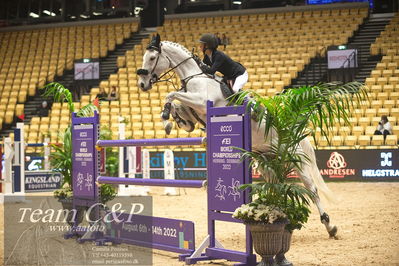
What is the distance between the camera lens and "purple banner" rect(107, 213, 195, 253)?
5.18m

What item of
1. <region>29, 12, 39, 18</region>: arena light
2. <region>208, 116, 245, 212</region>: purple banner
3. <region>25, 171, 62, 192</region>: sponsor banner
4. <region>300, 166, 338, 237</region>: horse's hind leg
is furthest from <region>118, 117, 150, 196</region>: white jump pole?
<region>29, 12, 39, 18</region>: arena light

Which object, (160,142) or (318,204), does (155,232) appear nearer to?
(160,142)

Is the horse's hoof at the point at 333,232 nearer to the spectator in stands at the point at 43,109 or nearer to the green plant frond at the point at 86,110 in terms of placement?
the green plant frond at the point at 86,110

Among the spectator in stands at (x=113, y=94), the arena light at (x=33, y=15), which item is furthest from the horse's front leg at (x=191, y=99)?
the arena light at (x=33, y=15)

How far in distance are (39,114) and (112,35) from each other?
187 inches

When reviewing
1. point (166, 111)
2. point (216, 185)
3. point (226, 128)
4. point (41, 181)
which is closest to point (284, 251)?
point (216, 185)

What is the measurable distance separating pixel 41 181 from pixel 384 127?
24.1ft

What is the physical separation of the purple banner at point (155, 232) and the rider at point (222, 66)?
157 centimetres

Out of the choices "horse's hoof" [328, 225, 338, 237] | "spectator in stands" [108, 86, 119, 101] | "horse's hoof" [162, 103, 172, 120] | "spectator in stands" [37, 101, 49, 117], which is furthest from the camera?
"spectator in stands" [37, 101, 49, 117]

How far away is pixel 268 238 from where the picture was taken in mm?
4262

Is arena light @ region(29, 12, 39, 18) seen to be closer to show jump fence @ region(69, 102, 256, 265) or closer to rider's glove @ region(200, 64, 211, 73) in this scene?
rider's glove @ region(200, 64, 211, 73)

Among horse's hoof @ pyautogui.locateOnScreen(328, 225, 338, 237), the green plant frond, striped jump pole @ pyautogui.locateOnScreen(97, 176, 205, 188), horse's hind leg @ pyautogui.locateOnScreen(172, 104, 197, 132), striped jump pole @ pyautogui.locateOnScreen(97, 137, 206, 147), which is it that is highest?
the green plant frond

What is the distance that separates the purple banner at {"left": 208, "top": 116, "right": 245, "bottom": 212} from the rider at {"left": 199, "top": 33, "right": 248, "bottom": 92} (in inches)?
47.5

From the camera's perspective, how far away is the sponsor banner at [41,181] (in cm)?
1105
